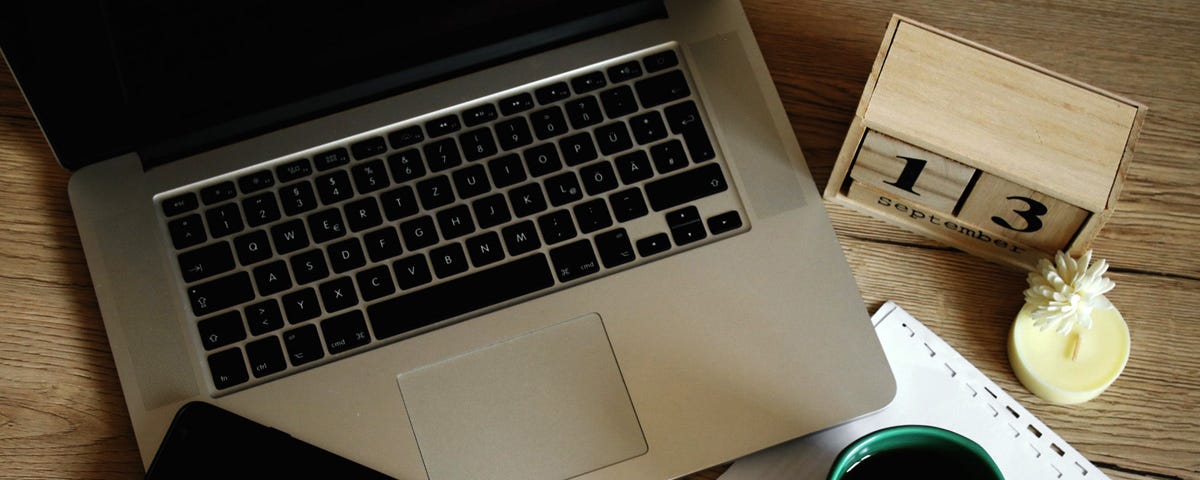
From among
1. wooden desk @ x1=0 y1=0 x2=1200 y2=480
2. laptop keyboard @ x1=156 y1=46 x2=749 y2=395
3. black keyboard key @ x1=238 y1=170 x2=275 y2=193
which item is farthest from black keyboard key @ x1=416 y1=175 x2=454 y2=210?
wooden desk @ x1=0 y1=0 x2=1200 y2=480

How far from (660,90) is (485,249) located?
165mm

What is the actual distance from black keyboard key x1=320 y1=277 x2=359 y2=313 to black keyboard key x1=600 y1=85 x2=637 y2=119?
213 millimetres

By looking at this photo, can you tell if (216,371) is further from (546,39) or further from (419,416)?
(546,39)

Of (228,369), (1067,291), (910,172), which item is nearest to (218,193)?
(228,369)

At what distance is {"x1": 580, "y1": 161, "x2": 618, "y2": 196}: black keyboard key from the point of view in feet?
2.05

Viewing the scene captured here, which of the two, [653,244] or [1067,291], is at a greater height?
[653,244]

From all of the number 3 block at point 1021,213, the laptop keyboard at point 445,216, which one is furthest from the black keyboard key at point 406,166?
the number 3 block at point 1021,213

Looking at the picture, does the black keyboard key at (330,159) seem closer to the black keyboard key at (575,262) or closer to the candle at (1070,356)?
the black keyboard key at (575,262)

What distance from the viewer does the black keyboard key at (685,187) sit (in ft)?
2.04

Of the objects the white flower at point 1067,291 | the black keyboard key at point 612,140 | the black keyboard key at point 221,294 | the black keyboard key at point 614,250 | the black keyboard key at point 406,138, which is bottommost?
the white flower at point 1067,291

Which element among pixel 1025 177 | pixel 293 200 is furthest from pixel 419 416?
pixel 1025 177

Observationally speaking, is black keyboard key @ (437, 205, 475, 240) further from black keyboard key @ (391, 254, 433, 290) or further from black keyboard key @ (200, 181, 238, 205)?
black keyboard key @ (200, 181, 238, 205)

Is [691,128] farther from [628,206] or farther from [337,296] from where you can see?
[337,296]

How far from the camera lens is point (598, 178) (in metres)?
0.63
